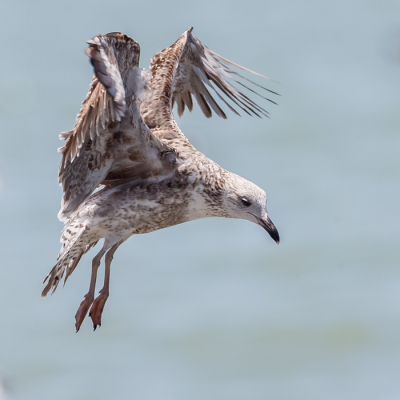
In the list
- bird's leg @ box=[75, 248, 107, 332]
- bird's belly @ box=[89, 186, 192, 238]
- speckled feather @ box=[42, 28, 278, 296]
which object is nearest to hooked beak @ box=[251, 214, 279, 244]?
speckled feather @ box=[42, 28, 278, 296]

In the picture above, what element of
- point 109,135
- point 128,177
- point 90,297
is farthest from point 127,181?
point 90,297

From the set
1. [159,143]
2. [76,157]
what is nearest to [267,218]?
[159,143]

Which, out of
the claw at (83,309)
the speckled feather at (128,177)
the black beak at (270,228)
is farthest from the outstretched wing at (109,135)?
the black beak at (270,228)

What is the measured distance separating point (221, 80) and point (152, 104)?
Answer: 1593 millimetres

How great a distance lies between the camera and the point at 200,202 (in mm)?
8078

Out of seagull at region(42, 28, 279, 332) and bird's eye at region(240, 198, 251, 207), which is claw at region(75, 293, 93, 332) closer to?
seagull at region(42, 28, 279, 332)

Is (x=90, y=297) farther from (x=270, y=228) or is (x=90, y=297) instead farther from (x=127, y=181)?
(x=270, y=228)

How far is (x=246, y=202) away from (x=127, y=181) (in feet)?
4.01

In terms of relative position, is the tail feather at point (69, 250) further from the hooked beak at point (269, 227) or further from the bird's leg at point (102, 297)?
the hooked beak at point (269, 227)

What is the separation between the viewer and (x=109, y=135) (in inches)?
293

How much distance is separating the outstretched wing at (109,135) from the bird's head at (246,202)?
703 mm

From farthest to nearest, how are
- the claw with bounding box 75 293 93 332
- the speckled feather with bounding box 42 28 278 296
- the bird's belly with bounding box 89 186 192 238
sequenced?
the claw with bounding box 75 293 93 332
the bird's belly with bounding box 89 186 192 238
the speckled feather with bounding box 42 28 278 296

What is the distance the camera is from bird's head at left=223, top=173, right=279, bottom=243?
320 inches

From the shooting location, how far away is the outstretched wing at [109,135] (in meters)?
6.57
